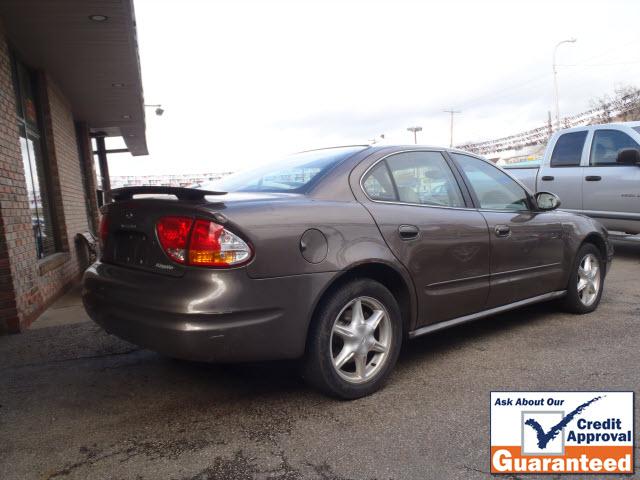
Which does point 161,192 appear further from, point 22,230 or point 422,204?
point 22,230

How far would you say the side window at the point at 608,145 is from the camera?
25.2 feet

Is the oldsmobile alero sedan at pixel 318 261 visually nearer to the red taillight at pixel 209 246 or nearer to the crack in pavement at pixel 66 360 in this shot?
the red taillight at pixel 209 246

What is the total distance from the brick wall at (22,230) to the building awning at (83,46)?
15.5 inches

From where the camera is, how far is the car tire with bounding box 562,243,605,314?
4.65 m

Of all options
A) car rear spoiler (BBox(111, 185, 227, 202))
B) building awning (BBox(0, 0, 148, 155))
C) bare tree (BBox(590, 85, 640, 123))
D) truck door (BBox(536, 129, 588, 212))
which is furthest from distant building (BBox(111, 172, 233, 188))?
bare tree (BBox(590, 85, 640, 123))

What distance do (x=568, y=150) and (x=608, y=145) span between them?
65 centimetres

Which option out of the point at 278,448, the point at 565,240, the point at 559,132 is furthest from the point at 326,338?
the point at 559,132

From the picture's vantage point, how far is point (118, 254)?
3.01m

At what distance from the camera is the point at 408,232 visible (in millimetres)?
3201

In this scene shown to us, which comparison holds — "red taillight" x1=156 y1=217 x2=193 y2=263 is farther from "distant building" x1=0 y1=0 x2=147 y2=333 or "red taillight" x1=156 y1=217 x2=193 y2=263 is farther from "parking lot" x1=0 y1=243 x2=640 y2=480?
"distant building" x1=0 y1=0 x2=147 y2=333

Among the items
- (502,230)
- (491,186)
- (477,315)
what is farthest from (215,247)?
(491,186)

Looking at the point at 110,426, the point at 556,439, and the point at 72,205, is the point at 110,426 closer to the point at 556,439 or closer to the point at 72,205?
the point at 556,439

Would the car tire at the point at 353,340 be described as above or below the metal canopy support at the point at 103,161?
below

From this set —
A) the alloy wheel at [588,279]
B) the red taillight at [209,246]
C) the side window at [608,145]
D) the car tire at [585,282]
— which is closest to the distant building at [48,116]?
the red taillight at [209,246]
